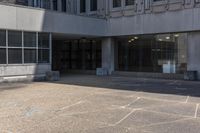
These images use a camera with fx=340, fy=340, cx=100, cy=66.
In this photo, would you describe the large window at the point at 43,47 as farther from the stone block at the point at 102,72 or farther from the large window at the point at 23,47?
the stone block at the point at 102,72

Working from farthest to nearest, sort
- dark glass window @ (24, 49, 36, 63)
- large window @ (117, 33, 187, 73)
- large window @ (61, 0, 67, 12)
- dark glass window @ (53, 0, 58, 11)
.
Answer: dark glass window @ (53, 0, 58, 11) → large window @ (61, 0, 67, 12) → large window @ (117, 33, 187, 73) → dark glass window @ (24, 49, 36, 63)

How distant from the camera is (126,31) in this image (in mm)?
29547

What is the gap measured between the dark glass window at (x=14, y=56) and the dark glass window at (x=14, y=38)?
0.39m

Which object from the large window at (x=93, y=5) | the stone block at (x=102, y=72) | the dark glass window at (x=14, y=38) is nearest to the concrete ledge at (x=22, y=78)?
the dark glass window at (x=14, y=38)

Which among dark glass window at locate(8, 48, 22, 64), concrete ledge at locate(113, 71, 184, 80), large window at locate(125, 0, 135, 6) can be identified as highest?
large window at locate(125, 0, 135, 6)

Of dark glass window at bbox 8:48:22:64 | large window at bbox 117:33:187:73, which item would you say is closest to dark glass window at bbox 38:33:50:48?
dark glass window at bbox 8:48:22:64

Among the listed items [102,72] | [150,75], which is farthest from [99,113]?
[102,72]

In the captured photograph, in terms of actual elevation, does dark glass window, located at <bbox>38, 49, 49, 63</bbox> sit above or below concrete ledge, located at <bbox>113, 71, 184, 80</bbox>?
above

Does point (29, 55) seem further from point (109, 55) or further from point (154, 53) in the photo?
point (154, 53)

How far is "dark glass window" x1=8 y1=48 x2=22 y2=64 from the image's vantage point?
22734 mm

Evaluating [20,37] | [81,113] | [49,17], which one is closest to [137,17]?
[49,17]

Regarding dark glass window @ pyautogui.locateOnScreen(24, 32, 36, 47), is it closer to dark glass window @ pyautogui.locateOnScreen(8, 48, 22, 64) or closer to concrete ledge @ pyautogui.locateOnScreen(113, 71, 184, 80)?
dark glass window @ pyautogui.locateOnScreen(8, 48, 22, 64)

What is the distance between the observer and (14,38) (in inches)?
908

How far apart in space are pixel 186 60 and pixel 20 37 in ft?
41.4
